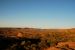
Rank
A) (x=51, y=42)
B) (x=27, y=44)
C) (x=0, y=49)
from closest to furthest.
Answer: (x=0, y=49), (x=27, y=44), (x=51, y=42)

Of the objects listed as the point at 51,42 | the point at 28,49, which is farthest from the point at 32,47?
the point at 51,42

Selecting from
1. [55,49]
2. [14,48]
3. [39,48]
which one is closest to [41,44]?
[39,48]

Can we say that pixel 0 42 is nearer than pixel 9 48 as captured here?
No

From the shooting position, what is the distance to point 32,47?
51.1 feet

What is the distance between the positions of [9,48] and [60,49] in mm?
4999

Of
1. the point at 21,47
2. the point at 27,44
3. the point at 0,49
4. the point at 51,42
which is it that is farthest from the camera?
the point at 51,42

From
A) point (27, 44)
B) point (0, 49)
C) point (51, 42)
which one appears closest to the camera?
point (0, 49)

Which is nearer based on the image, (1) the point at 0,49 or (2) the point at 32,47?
(1) the point at 0,49

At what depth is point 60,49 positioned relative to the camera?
1533 cm

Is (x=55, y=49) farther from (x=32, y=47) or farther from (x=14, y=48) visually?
(x=14, y=48)

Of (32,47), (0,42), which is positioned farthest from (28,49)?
(0,42)

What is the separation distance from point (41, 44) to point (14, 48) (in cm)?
391

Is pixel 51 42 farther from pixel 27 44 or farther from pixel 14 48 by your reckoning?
pixel 14 48

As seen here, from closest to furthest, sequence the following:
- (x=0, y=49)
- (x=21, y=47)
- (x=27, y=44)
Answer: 1. (x=0, y=49)
2. (x=21, y=47)
3. (x=27, y=44)
